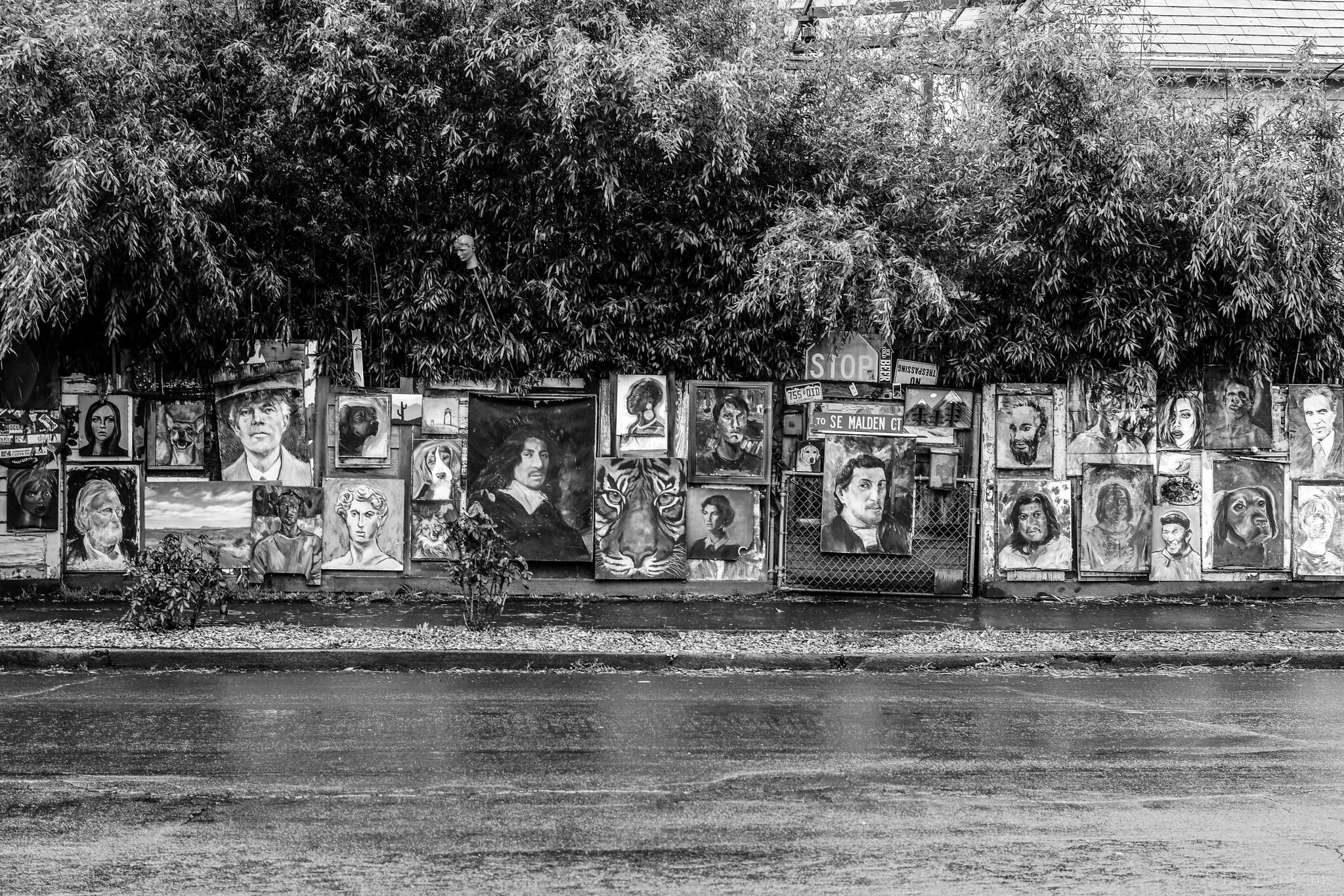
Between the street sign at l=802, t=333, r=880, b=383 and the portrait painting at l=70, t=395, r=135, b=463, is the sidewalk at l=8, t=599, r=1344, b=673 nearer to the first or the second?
the portrait painting at l=70, t=395, r=135, b=463

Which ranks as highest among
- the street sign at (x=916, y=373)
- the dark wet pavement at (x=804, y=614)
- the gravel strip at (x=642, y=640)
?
the street sign at (x=916, y=373)

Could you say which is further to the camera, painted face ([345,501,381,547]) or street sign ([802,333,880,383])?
street sign ([802,333,880,383])

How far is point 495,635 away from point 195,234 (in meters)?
4.77

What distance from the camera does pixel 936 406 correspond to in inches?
521

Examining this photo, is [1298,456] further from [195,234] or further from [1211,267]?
[195,234]

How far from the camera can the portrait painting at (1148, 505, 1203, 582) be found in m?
13.3

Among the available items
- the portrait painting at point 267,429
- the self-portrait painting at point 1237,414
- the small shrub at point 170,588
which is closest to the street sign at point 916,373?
the self-portrait painting at point 1237,414

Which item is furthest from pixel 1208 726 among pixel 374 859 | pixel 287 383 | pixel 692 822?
pixel 287 383

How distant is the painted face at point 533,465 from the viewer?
1293 centimetres

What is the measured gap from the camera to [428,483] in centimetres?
1290

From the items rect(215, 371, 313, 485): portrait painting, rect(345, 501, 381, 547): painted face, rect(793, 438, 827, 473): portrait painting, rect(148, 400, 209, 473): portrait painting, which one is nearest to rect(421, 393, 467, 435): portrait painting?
rect(345, 501, 381, 547): painted face

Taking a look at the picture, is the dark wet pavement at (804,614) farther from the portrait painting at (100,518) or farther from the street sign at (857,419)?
the street sign at (857,419)

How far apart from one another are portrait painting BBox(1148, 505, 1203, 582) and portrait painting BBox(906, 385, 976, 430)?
2.49 m

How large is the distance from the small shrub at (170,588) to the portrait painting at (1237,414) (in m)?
10.7
